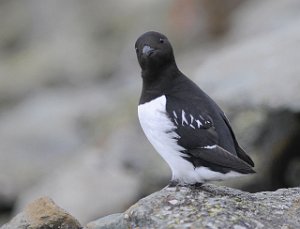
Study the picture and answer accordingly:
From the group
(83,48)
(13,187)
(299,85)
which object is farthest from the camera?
(83,48)

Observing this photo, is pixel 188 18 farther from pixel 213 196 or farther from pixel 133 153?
pixel 213 196

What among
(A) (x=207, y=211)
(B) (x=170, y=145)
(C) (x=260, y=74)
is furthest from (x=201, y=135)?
(C) (x=260, y=74)

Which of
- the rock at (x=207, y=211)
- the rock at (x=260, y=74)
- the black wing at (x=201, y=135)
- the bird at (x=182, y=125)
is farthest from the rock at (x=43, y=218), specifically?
the rock at (x=260, y=74)

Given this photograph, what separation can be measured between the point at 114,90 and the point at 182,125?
15310 mm

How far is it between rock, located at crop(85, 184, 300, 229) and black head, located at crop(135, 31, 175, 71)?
1.39m

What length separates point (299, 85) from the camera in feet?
38.7

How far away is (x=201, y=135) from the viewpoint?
8062mm

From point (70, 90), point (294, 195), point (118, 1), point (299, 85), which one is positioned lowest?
point (294, 195)

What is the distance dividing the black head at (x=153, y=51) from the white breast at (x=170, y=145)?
509 millimetres

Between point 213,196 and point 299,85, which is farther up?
point 299,85

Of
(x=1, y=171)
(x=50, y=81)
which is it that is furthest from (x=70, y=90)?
(x=1, y=171)

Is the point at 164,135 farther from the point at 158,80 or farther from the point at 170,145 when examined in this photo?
the point at 158,80

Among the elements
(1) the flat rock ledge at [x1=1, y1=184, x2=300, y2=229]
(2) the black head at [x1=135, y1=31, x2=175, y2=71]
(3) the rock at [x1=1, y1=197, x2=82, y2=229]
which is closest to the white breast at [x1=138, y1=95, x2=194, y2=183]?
(1) the flat rock ledge at [x1=1, y1=184, x2=300, y2=229]

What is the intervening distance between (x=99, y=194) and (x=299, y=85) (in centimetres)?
391
